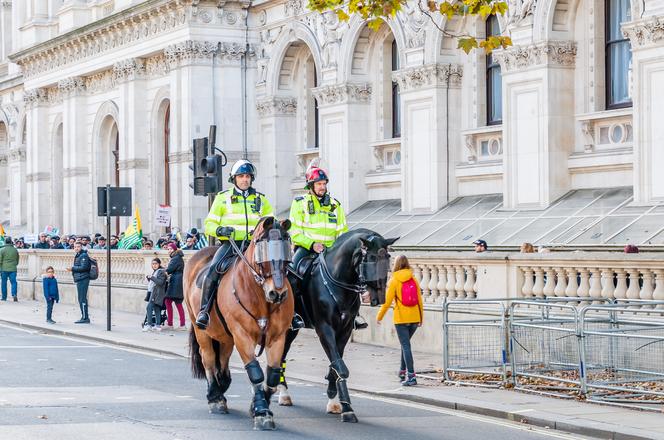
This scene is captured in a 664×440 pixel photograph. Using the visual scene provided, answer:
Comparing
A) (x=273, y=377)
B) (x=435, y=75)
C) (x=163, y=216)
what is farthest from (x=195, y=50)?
(x=273, y=377)

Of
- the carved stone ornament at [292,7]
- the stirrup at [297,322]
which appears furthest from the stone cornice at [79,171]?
the stirrup at [297,322]

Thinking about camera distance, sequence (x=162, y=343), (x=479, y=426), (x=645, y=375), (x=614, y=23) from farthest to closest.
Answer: (x=614, y=23), (x=162, y=343), (x=645, y=375), (x=479, y=426)

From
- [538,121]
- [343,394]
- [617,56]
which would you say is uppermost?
[617,56]

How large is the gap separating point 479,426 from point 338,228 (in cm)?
282

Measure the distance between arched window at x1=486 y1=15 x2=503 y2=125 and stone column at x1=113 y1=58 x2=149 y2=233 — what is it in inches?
625

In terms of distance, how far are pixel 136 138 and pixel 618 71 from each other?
21281 millimetres

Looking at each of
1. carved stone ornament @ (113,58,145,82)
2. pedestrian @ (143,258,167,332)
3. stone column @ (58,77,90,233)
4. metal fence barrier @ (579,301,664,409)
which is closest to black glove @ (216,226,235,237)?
metal fence barrier @ (579,301,664,409)

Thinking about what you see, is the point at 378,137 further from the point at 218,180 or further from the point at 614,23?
the point at 218,180

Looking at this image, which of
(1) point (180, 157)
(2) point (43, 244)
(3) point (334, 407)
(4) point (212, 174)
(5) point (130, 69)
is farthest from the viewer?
(5) point (130, 69)

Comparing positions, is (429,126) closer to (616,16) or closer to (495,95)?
(495,95)

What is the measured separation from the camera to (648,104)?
2728 cm

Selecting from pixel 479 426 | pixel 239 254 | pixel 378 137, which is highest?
pixel 378 137

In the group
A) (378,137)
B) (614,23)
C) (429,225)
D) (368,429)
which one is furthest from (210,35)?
(368,429)

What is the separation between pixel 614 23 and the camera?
1167 inches
